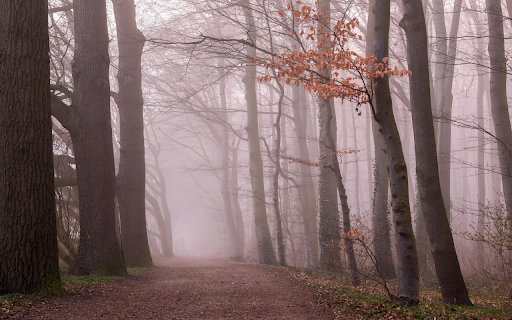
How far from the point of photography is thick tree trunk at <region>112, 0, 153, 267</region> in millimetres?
10562

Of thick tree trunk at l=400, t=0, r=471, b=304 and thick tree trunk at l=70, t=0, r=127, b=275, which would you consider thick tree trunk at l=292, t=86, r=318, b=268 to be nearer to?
thick tree trunk at l=70, t=0, r=127, b=275

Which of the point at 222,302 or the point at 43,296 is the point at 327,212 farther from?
the point at 43,296

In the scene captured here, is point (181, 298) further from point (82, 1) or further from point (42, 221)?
point (82, 1)

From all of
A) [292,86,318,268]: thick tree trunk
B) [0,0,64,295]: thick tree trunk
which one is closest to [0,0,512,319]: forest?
[0,0,64,295]: thick tree trunk

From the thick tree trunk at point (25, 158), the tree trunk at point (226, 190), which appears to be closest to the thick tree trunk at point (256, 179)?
the tree trunk at point (226, 190)

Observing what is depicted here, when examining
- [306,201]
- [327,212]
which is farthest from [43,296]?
[306,201]

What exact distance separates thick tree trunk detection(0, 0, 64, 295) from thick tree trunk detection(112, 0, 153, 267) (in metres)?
4.96

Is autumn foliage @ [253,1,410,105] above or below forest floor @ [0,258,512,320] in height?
above

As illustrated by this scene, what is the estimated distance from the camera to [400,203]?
5.34 metres

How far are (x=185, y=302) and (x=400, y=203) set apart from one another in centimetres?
333

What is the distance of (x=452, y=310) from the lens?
5164 mm

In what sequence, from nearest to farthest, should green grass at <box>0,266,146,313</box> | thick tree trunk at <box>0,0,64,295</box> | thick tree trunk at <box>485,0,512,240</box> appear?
green grass at <box>0,266,146,313</box>
thick tree trunk at <box>0,0,64,295</box>
thick tree trunk at <box>485,0,512,240</box>

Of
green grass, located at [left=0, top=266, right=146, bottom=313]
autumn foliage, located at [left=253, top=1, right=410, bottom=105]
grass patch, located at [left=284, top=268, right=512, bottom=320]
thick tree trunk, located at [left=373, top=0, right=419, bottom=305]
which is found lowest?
grass patch, located at [left=284, top=268, right=512, bottom=320]

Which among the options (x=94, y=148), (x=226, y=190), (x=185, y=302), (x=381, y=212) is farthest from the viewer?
(x=226, y=190)
